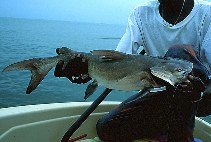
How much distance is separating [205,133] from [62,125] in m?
2.01

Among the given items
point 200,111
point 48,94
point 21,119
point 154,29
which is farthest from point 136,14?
point 48,94

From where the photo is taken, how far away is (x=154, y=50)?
4078 mm

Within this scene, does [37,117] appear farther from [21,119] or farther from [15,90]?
[15,90]

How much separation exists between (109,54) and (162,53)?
1.55 m

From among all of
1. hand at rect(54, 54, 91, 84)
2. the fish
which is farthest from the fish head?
hand at rect(54, 54, 91, 84)

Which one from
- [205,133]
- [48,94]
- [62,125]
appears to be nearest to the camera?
[62,125]

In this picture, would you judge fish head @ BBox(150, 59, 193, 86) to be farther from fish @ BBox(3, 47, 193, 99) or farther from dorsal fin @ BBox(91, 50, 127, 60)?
dorsal fin @ BBox(91, 50, 127, 60)

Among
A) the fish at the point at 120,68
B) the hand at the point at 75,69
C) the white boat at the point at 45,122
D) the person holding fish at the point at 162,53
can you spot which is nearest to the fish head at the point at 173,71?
the fish at the point at 120,68

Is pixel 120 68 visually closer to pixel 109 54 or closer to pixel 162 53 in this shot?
pixel 109 54

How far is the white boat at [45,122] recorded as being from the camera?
3.38m

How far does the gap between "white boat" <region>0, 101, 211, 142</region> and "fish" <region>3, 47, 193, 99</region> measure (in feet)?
2.80

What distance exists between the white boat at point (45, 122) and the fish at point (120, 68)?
0.85 meters

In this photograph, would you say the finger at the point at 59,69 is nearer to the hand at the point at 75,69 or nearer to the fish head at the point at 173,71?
the hand at the point at 75,69

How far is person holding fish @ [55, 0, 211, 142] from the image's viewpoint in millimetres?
3066
